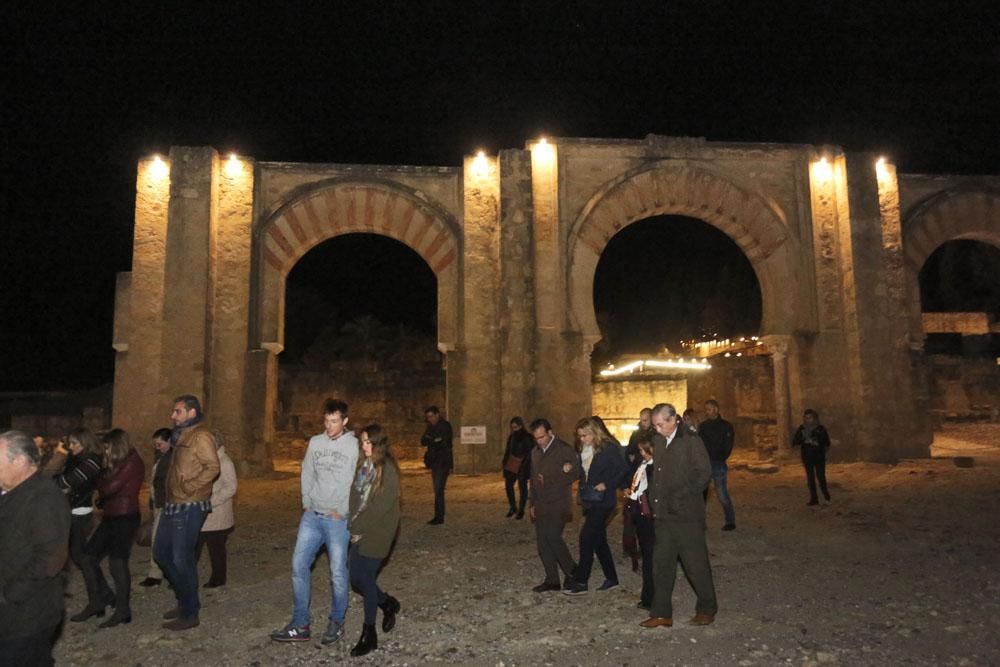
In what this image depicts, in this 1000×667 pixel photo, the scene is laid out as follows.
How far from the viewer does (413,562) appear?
5840 millimetres

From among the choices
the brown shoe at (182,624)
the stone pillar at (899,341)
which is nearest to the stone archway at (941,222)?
the stone pillar at (899,341)

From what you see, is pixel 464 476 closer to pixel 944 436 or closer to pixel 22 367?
pixel 944 436

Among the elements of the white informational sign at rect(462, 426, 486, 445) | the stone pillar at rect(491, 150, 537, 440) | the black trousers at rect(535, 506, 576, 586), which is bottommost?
the black trousers at rect(535, 506, 576, 586)

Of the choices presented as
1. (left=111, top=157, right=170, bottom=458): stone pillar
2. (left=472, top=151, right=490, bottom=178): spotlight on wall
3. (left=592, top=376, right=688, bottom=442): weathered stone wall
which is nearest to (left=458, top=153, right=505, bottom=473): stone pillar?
(left=472, top=151, right=490, bottom=178): spotlight on wall

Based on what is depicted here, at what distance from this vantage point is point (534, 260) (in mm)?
12000

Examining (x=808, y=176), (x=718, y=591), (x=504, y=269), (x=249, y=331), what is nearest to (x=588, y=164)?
(x=504, y=269)

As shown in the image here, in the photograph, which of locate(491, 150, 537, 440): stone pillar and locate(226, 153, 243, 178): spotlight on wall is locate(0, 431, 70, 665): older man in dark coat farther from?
locate(226, 153, 243, 178): spotlight on wall

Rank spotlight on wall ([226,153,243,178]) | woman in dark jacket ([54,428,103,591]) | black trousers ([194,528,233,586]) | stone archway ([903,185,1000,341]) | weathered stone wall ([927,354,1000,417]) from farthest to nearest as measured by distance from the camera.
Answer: weathered stone wall ([927,354,1000,417]) → stone archway ([903,185,1000,341]) → spotlight on wall ([226,153,243,178]) → black trousers ([194,528,233,586]) → woman in dark jacket ([54,428,103,591])

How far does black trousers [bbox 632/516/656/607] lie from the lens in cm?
444

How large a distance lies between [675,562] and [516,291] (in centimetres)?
806

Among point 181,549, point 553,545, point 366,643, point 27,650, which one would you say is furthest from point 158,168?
point 27,650

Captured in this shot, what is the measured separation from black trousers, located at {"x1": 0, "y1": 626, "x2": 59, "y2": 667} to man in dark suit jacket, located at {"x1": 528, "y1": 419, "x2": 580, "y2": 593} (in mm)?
3015

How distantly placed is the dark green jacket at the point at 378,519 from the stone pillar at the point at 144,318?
8.60 meters

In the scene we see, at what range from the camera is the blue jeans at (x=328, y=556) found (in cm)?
384
